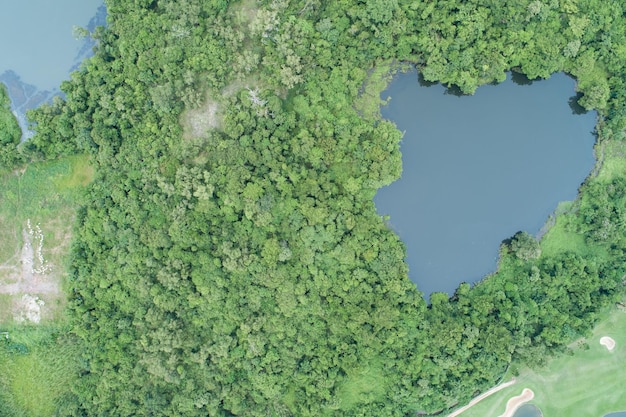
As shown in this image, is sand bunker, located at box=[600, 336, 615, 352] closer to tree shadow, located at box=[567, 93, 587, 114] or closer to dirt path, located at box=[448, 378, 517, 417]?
dirt path, located at box=[448, 378, 517, 417]

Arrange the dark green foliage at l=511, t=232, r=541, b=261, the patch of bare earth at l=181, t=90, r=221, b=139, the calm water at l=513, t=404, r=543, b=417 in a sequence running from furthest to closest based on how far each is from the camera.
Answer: the calm water at l=513, t=404, r=543, b=417, the patch of bare earth at l=181, t=90, r=221, b=139, the dark green foliage at l=511, t=232, r=541, b=261

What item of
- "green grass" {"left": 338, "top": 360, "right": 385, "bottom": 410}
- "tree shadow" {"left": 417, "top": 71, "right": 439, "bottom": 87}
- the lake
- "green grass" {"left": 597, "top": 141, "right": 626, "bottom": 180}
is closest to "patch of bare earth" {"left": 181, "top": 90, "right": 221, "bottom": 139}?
the lake

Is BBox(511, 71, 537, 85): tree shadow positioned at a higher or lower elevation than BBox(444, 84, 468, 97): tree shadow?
lower

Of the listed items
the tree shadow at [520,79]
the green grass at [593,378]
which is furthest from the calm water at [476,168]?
the green grass at [593,378]

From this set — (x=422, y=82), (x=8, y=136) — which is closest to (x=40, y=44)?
(x=8, y=136)

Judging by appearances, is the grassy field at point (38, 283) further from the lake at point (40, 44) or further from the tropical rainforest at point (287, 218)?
the lake at point (40, 44)

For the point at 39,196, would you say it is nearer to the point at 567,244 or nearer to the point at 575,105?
the point at 567,244

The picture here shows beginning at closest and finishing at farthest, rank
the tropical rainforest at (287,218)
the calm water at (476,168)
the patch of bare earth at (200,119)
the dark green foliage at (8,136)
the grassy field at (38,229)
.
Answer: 1. the tropical rainforest at (287,218)
2. the patch of bare earth at (200,119)
3. the dark green foliage at (8,136)
4. the calm water at (476,168)
5. the grassy field at (38,229)
